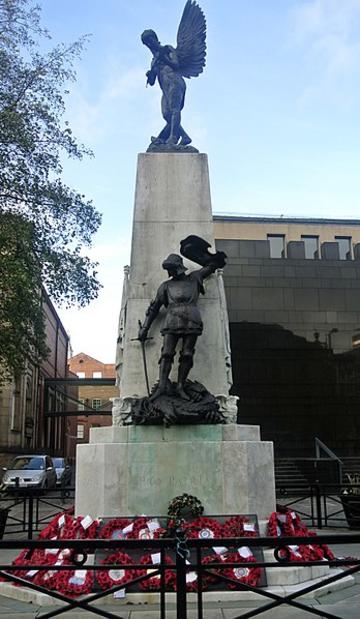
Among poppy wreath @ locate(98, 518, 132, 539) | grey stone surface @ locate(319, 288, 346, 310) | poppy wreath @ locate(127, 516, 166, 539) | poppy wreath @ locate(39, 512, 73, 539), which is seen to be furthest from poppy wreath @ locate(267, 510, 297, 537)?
grey stone surface @ locate(319, 288, 346, 310)

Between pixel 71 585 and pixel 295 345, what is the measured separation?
2236 centimetres

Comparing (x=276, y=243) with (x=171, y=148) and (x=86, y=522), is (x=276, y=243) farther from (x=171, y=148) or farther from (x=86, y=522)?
(x=86, y=522)

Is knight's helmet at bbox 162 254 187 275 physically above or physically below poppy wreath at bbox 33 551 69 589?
above

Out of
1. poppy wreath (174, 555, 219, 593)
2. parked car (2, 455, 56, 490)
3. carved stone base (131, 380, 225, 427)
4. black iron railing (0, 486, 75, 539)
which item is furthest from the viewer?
parked car (2, 455, 56, 490)

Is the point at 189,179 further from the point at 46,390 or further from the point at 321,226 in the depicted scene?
the point at 46,390

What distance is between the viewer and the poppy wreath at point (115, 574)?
6.52 meters

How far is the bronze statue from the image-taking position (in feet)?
Result: 27.2

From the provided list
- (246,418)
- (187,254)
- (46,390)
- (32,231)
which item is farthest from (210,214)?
(46,390)

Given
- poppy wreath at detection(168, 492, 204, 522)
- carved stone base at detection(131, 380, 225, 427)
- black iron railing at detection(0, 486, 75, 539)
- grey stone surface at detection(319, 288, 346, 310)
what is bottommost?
black iron railing at detection(0, 486, 75, 539)

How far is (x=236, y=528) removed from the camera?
7375 millimetres

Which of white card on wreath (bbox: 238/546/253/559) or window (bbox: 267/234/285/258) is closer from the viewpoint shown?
white card on wreath (bbox: 238/546/253/559)

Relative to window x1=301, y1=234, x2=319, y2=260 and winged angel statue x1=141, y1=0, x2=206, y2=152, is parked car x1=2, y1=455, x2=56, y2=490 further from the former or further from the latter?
window x1=301, y1=234, x2=319, y2=260

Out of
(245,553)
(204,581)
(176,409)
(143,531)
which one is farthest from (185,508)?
(176,409)

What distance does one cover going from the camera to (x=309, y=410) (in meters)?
27.3
